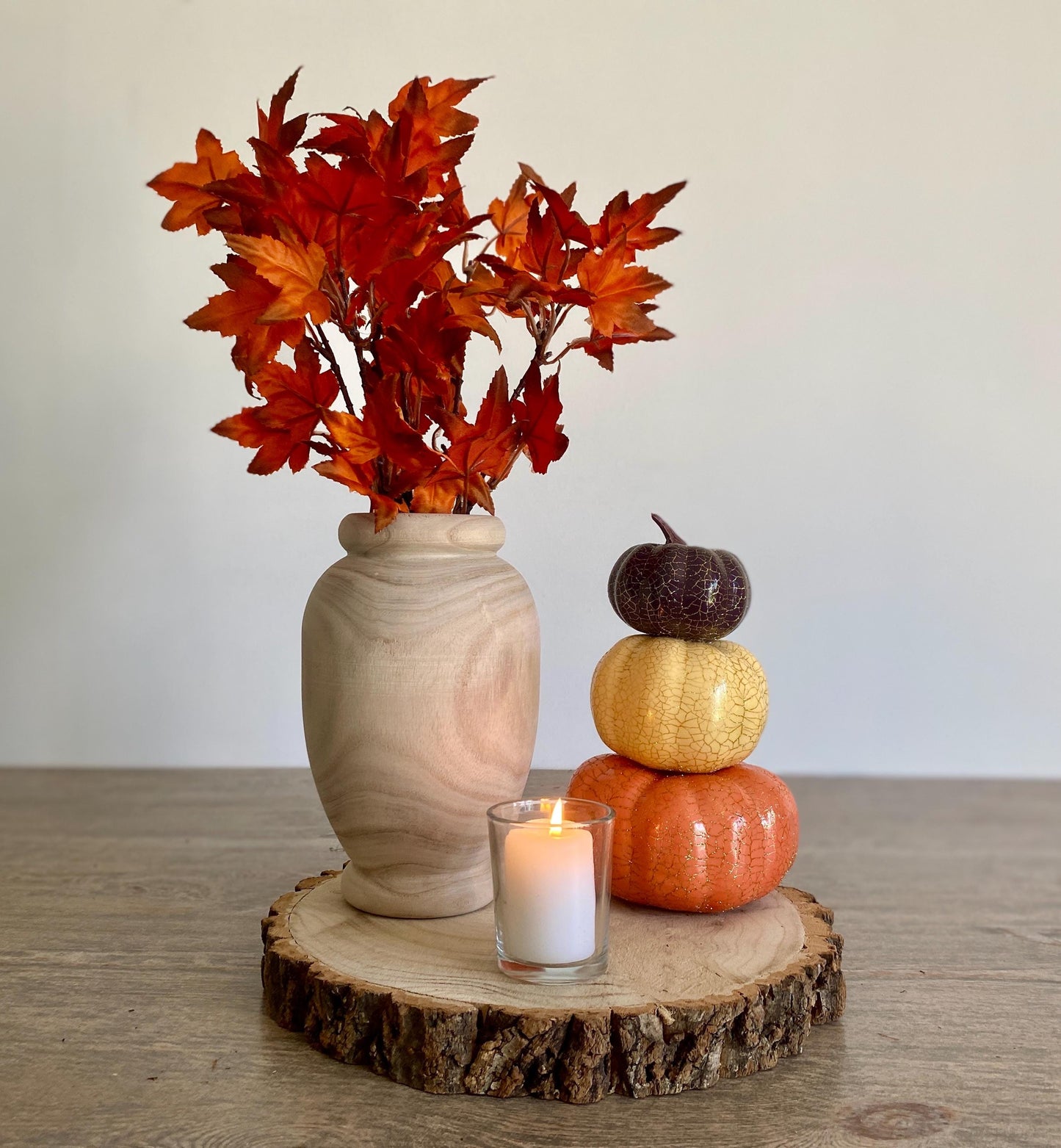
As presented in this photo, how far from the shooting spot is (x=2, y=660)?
1.61 metres

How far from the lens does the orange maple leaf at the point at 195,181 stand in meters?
0.72

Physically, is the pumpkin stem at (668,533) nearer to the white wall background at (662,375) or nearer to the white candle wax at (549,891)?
the white candle wax at (549,891)

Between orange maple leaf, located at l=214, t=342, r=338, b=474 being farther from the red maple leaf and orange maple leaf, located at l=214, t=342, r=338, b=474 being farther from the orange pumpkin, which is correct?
the orange pumpkin

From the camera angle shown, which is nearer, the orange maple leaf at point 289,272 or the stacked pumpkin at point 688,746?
the orange maple leaf at point 289,272

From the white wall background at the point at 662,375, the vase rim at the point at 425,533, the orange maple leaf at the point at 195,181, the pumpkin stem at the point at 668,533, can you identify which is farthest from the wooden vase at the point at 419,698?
the white wall background at the point at 662,375

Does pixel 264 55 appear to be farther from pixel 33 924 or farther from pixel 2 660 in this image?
pixel 33 924

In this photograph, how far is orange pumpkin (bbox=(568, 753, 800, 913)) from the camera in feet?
2.46

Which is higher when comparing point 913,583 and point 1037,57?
point 1037,57

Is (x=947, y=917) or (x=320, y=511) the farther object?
(x=320, y=511)

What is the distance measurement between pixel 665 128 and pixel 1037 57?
525mm

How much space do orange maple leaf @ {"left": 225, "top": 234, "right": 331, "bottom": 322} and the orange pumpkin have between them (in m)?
0.38

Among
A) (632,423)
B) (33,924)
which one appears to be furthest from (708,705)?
(632,423)

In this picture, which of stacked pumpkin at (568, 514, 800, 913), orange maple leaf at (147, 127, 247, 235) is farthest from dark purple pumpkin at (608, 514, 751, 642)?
orange maple leaf at (147, 127, 247, 235)

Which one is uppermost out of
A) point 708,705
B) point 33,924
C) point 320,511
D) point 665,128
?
point 665,128
